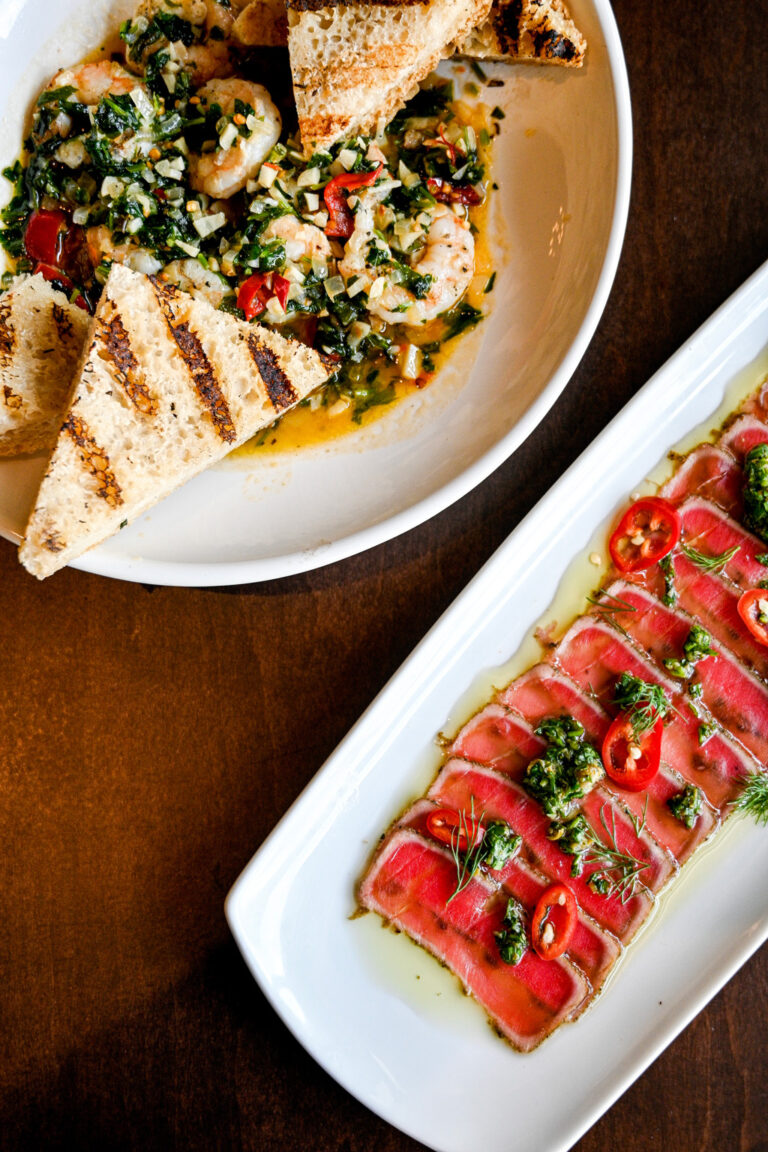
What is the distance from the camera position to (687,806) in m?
2.53

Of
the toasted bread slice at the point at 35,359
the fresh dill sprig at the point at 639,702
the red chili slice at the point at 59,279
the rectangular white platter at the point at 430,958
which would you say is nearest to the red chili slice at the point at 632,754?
the fresh dill sprig at the point at 639,702

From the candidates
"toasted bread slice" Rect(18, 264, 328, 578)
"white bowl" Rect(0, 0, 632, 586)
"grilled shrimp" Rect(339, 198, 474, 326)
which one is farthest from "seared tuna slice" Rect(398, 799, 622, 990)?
"grilled shrimp" Rect(339, 198, 474, 326)

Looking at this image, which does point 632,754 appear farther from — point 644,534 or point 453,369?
point 453,369

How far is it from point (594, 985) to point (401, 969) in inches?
25.3

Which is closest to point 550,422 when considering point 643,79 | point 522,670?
point 522,670

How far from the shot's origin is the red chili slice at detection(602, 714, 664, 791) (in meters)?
2.53

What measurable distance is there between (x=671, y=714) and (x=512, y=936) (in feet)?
3.04

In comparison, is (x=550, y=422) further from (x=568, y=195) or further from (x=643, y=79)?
(x=643, y=79)

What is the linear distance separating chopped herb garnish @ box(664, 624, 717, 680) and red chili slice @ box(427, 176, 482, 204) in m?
1.62

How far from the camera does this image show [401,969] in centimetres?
248

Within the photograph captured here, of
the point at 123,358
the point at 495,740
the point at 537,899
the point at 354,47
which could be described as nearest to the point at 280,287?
the point at 123,358

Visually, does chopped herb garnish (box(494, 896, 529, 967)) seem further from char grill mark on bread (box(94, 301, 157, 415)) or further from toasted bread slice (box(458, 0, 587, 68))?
toasted bread slice (box(458, 0, 587, 68))

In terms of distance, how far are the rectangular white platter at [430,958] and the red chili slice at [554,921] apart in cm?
23

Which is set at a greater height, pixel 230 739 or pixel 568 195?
pixel 568 195
